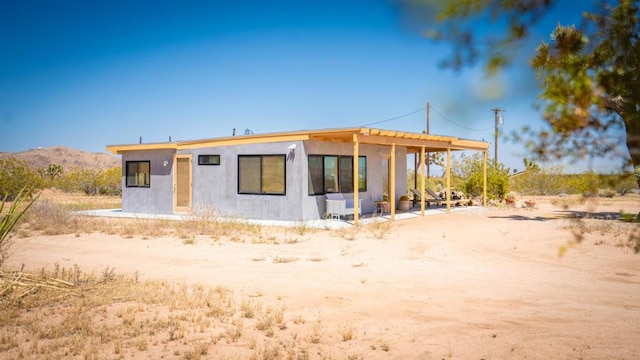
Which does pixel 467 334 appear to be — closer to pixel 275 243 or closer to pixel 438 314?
pixel 438 314

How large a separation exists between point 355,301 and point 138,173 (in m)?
15.4

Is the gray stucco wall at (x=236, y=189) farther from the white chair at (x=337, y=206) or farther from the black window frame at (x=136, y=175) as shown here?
the black window frame at (x=136, y=175)

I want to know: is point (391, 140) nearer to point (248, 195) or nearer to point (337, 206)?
point (337, 206)

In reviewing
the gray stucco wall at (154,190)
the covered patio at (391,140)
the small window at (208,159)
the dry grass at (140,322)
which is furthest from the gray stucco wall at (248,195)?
the dry grass at (140,322)

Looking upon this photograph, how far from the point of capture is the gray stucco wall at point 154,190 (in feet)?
59.3

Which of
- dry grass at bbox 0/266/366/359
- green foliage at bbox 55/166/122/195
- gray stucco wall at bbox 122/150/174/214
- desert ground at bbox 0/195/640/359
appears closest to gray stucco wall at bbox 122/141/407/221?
gray stucco wall at bbox 122/150/174/214

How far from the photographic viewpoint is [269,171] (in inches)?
609

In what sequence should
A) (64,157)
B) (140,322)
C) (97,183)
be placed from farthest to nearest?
1. (64,157)
2. (97,183)
3. (140,322)

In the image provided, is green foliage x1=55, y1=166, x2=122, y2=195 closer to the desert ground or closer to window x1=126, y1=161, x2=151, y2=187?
window x1=126, y1=161, x2=151, y2=187

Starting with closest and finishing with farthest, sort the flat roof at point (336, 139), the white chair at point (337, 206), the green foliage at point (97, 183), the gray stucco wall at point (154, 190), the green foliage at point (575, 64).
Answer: the green foliage at point (575, 64)
the flat roof at point (336, 139)
the white chair at point (337, 206)
the gray stucco wall at point (154, 190)
the green foliage at point (97, 183)

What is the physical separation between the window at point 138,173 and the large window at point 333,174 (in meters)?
7.43

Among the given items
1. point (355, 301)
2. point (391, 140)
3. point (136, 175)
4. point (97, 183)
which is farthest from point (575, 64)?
point (97, 183)

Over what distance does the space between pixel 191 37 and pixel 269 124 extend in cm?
2209

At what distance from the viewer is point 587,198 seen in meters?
1.52
